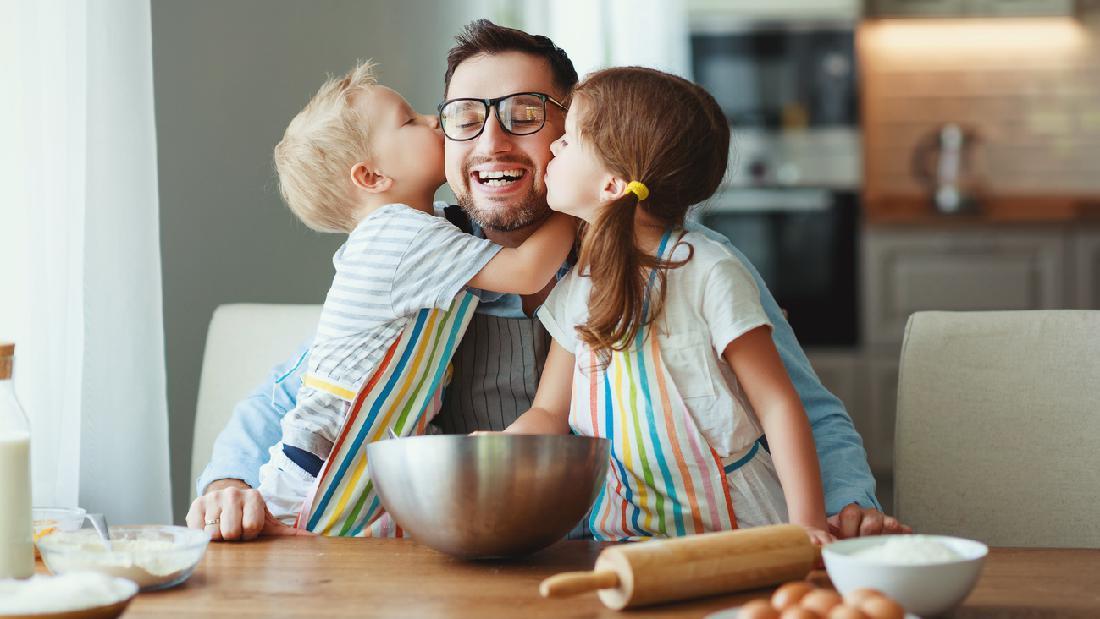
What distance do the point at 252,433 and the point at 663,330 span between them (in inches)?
27.1

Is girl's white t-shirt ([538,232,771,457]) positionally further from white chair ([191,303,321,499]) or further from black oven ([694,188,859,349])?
black oven ([694,188,859,349])

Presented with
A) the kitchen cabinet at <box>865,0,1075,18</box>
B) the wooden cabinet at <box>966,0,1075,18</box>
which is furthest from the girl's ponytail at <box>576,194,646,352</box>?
the wooden cabinet at <box>966,0,1075,18</box>

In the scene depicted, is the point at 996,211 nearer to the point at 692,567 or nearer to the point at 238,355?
the point at 238,355

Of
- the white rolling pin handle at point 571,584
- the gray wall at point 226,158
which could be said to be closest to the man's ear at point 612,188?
the white rolling pin handle at point 571,584

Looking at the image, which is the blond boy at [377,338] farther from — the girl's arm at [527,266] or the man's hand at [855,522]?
the man's hand at [855,522]

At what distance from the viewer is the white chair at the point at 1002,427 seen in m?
1.60

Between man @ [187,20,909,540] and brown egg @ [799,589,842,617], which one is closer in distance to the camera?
brown egg @ [799,589,842,617]

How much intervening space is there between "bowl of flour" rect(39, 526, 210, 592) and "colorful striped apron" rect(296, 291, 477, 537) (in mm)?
448

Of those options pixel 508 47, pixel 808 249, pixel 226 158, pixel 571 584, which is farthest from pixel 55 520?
pixel 808 249

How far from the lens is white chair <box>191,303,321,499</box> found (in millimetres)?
1924

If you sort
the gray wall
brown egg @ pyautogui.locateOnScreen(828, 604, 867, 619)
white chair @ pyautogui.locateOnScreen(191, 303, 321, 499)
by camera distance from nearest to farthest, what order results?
brown egg @ pyautogui.locateOnScreen(828, 604, 867, 619)
white chair @ pyautogui.locateOnScreen(191, 303, 321, 499)
the gray wall

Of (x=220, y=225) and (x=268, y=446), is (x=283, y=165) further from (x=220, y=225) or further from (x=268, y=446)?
(x=220, y=225)

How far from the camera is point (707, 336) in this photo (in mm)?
1405

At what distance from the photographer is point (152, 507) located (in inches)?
79.5
